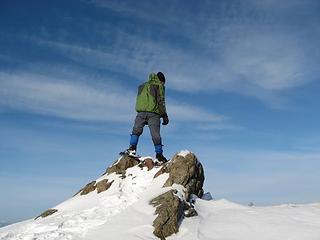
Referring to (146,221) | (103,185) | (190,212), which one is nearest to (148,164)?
(103,185)

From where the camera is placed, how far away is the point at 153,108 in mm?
15656

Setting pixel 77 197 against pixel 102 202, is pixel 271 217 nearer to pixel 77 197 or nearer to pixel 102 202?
pixel 102 202

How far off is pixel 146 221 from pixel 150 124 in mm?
5063

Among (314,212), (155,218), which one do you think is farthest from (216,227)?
(314,212)

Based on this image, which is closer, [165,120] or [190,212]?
[190,212]

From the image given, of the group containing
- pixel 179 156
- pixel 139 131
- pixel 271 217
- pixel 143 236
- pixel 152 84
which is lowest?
pixel 143 236

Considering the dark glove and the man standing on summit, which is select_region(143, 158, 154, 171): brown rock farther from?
the dark glove

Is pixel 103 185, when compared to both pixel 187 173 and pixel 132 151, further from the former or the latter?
pixel 187 173

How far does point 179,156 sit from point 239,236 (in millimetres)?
4461

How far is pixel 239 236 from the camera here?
34.8 feet

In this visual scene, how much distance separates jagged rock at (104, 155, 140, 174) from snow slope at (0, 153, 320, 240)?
142 cm

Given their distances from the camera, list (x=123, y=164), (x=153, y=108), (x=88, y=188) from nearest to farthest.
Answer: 1. (x=88, y=188)
2. (x=153, y=108)
3. (x=123, y=164)

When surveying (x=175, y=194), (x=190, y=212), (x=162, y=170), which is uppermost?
(x=162, y=170)

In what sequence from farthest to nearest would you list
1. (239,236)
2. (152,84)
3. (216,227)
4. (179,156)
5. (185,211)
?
(152,84)
(179,156)
(185,211)
(216,227)
(239,236)
